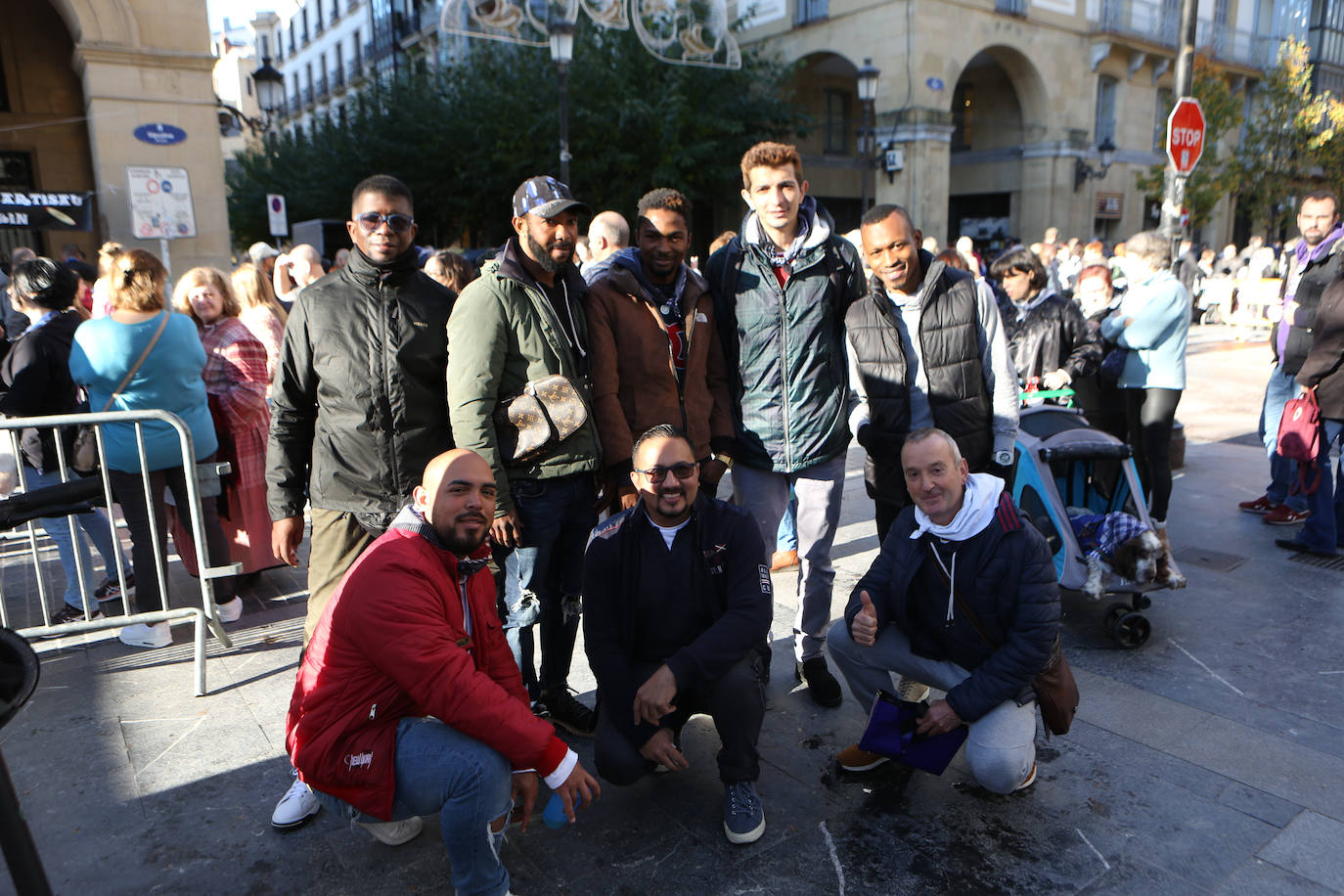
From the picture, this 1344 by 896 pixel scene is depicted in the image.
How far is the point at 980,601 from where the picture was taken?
3.01 metres

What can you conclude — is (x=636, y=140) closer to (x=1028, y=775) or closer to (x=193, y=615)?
(x=193, y=615)

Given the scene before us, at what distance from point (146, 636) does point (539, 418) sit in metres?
2.75

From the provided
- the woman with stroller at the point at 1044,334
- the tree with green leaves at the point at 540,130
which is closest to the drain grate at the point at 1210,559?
the woman with stroller at the point at 1044,334

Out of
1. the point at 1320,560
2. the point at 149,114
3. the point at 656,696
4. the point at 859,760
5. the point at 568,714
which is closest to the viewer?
the point at 656,696

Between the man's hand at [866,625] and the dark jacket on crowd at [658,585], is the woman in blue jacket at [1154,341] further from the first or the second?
the dark jacket on crowd at [658,585]

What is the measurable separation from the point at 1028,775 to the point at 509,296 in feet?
7.89

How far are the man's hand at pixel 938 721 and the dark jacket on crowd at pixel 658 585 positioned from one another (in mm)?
590

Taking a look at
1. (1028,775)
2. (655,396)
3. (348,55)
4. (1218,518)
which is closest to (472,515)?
(655,396)

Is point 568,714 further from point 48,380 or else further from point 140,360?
point 48,380

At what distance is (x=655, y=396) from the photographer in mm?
3465

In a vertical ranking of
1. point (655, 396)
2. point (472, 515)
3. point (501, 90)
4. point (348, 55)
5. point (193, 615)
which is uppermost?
point (348, 55)

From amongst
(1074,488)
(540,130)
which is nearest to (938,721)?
(1074,488)

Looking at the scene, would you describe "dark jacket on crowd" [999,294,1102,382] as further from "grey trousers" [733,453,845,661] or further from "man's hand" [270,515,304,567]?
"man's hand" [270,515,304,567]

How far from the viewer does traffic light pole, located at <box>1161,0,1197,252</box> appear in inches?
319
